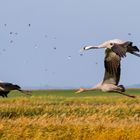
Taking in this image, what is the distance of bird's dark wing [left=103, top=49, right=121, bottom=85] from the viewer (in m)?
16.9

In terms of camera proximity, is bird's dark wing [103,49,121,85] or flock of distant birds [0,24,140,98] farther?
bird's dark wing [103,49,121,85]

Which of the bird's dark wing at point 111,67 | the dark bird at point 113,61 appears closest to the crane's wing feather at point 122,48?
the dark bird at point 113,61

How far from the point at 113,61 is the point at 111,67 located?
29 cm

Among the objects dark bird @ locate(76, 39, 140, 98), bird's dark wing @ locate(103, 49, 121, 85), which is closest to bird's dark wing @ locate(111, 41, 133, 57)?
dark bird @ locate(76, 39, 140, 98)

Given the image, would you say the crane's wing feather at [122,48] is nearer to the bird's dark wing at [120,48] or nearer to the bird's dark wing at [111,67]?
the bird's dark wing at [120,48]

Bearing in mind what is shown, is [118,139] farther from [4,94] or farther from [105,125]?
[4,94]

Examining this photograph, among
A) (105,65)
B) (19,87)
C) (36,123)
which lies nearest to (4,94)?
(19,87)

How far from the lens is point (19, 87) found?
19.7 m

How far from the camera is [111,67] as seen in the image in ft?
56.5

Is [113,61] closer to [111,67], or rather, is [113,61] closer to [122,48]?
[111,67]

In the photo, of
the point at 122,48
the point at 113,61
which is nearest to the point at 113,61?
the point at 113,61

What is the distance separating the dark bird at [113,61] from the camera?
1625cm

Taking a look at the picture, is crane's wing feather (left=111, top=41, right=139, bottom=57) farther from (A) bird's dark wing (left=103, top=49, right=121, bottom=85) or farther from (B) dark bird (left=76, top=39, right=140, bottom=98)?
(A) bird's dark wing (left=103, top=49, right=121, bottom=85)

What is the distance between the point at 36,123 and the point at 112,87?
2959 mm
